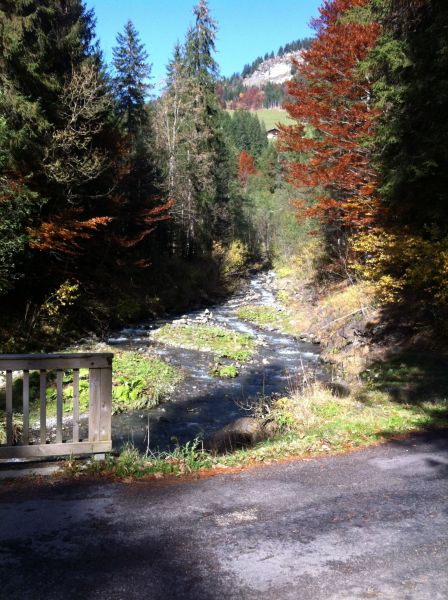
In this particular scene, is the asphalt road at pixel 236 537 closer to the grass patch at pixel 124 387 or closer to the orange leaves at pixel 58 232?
the grass patch at pixel 124 387

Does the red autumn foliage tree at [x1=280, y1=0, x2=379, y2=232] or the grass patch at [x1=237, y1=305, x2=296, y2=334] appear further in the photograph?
the grass patch at [x1=237, y1=305, x2=296, y2=334]

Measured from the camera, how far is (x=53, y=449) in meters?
4.99

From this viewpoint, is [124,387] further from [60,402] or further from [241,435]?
[60,402]

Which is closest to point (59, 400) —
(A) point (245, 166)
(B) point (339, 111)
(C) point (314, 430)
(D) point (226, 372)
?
(C) point (314, 430)

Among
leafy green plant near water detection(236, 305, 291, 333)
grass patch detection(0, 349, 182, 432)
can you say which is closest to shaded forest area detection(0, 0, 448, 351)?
grass patch detection(0, 349, 182, 432)

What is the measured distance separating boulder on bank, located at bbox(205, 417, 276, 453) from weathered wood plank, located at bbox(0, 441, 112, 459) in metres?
2.57

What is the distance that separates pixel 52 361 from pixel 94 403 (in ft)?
2.17

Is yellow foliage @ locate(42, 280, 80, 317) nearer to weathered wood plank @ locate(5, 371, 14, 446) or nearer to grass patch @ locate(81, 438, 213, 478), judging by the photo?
weathered wood plank @ locate(5, 371, 14, 446)

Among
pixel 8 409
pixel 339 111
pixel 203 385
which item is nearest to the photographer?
pixel 8 409

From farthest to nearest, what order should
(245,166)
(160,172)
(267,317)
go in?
(245,166) < (160,172) < (267,317)

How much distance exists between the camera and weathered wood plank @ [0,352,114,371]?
4910 mm

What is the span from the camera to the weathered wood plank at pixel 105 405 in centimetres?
515

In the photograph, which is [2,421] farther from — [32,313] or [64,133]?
[64,133]

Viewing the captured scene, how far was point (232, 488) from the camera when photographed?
4.42m
